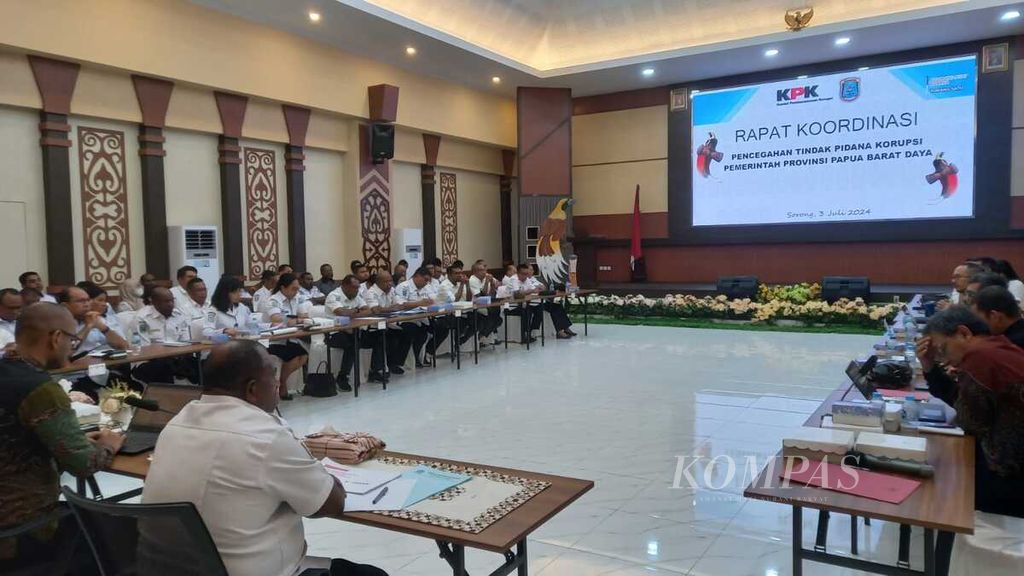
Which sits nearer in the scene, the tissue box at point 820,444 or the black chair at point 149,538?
the black chair at point 149,538

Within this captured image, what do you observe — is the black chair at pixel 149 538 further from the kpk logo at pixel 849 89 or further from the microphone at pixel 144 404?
the kpk logo at pixel 849 89

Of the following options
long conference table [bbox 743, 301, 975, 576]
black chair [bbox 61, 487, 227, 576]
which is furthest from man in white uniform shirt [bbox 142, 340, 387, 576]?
long conference table [bbox 743, 301, 975, 576]

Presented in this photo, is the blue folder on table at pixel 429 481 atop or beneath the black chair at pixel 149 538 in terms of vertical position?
beneath

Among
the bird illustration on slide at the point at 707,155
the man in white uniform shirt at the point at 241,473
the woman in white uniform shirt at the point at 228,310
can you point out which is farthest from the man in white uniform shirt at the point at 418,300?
the bird illustration on slide at the point at 707,155

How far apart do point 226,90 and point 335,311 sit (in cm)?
342

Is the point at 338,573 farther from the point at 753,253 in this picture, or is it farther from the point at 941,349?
the point at 753,253

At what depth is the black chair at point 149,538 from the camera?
4.62 ft

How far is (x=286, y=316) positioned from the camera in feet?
22.2

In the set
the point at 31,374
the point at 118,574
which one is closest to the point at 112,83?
the point at 31,374

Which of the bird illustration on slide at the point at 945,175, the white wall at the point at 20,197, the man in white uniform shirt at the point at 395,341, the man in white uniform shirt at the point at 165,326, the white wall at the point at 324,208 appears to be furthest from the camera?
the bird illustration on slide at the point at 945,175

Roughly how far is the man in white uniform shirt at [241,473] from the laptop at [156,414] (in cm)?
97

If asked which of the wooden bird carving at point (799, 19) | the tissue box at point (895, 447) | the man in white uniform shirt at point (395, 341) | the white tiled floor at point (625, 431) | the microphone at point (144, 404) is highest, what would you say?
the wooden bird carving at point (799, 19)

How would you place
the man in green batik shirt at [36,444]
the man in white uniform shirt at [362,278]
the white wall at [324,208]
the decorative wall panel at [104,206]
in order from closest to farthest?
the man in green batik shirt at [36,444], the decorative wall panel at [104,206], the man in white uniform shirt at [362,278], the white wall at [324,208]

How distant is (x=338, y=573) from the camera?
1887mm
